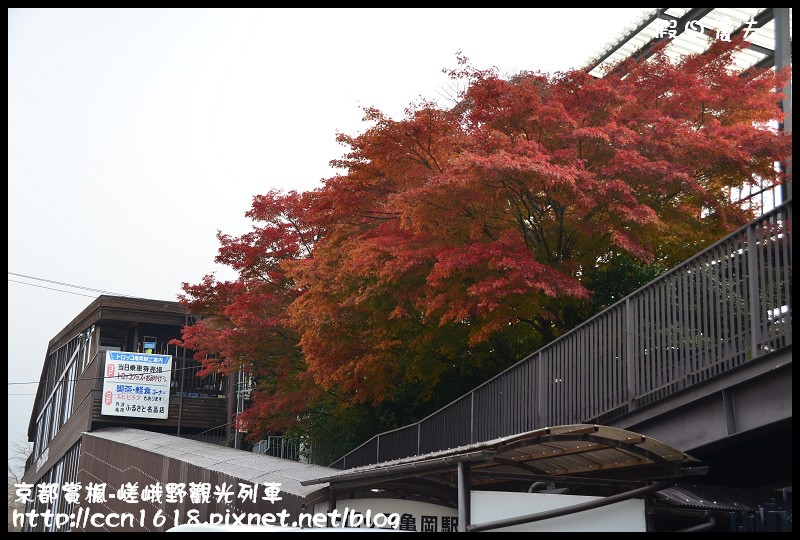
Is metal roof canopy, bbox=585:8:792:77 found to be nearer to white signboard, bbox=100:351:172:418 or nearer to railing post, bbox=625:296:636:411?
railing post, bbox=625:296:636:411

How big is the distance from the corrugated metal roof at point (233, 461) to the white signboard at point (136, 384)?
1953 mm

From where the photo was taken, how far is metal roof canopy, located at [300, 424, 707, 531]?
905cm

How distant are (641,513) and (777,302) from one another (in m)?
2.60

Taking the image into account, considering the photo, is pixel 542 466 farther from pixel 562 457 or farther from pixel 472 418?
pixel 472 418

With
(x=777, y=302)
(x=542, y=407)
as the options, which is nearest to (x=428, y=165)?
(x=542, y=407)

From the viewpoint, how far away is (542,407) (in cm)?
1227

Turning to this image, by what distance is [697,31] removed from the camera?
2145 centimetres

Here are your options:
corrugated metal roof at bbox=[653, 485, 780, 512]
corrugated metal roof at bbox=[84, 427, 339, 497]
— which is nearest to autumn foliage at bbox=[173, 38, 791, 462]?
corrugated metal roof at bbox=[84, 427, 339, 497]

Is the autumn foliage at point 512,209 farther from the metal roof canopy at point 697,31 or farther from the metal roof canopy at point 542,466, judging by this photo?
the metal roof canopy at point 697,31

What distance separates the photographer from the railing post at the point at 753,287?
363 inches

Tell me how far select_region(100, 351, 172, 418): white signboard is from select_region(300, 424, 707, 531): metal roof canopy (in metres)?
18.4

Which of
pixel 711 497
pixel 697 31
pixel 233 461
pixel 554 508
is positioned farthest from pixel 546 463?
pixel 697 31

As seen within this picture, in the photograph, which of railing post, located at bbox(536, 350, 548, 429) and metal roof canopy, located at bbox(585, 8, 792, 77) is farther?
metal roof canopy, located at bbox(585, 8, 792, 77)
